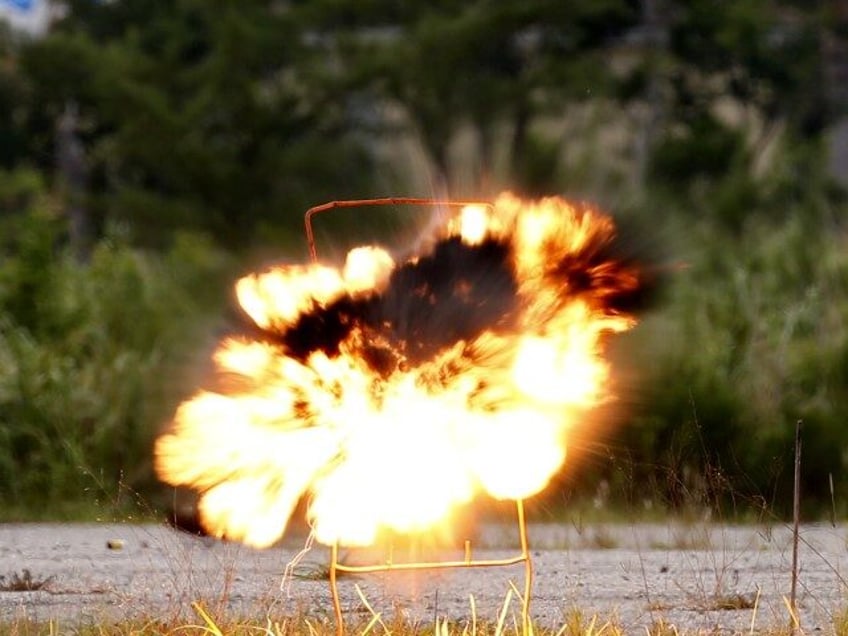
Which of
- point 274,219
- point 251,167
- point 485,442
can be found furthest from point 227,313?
point 251,167

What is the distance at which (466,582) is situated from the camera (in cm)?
661

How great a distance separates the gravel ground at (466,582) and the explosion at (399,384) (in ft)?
3.13

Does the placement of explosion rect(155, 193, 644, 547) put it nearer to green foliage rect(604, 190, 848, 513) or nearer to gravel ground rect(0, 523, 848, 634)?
gravel ground rect(0, 523, 848, 634)

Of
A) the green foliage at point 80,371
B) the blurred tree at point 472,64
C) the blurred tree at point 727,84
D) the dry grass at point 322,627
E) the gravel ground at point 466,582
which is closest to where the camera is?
the dry grass at point 322,627

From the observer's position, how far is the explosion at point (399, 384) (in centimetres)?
402

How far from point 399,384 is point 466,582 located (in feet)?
8.97

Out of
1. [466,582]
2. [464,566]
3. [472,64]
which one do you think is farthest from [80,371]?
[472,64]

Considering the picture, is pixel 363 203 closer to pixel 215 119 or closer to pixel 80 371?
pixel 80 371

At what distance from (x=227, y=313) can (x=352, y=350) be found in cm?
40

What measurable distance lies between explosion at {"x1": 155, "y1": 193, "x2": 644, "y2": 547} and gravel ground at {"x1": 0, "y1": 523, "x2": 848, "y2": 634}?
3.13ft

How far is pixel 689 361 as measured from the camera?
10422mm

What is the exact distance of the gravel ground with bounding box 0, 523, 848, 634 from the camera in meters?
5.50

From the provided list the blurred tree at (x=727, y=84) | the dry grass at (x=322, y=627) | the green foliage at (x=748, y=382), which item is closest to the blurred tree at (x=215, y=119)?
the blurred tree at (x=727, y=84)

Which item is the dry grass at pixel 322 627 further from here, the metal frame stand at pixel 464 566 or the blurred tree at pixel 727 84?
the blurred tree at pixel 727 84
